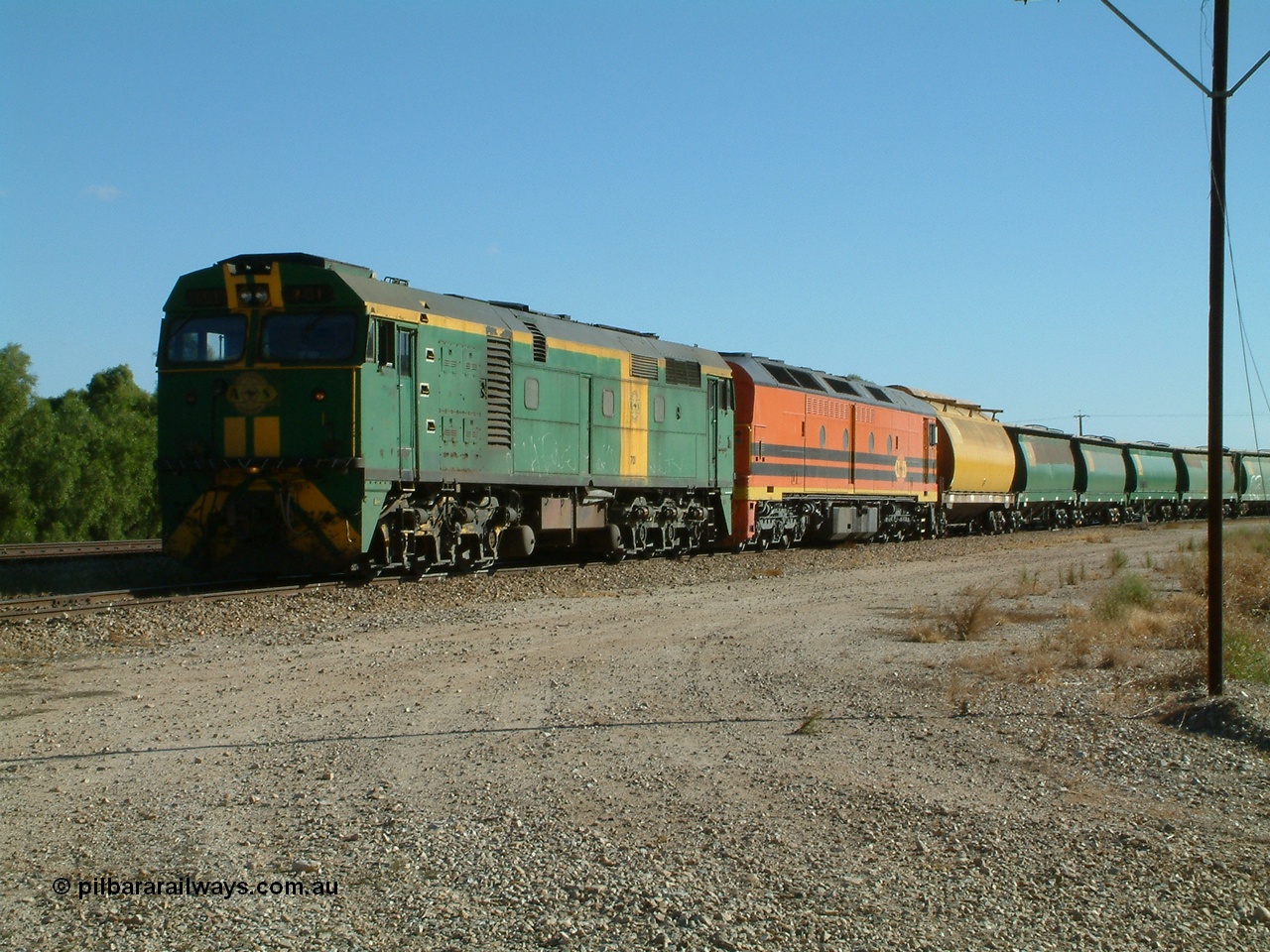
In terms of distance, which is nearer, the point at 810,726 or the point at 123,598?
the point at 810,726

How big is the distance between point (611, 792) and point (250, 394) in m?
10.5

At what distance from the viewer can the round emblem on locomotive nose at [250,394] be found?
15.4m

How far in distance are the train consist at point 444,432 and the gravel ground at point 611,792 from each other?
2.94 m

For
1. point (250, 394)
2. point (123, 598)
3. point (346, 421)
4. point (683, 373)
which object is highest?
point (683, 373)

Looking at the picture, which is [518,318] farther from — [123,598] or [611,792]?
[611,792]

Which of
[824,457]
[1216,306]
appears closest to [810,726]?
[1216,306]

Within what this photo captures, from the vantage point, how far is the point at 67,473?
41.9 m

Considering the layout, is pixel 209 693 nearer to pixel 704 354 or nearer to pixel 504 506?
pixel 504 506

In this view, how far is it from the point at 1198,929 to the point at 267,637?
9686mm

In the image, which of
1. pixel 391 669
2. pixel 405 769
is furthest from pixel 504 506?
pixel 405 769

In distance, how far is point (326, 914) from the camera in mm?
4852

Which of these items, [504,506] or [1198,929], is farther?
[504,506]

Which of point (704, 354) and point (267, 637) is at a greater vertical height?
point (704, 354)

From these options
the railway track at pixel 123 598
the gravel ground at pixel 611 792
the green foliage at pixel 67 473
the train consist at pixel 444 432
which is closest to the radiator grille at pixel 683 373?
the train consist at pixel 444 432
